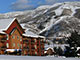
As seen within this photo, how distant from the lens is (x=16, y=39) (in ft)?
246

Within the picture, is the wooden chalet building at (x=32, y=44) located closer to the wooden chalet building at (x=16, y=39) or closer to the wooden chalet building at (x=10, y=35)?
the wooden chalet building at (x=16, y=39)

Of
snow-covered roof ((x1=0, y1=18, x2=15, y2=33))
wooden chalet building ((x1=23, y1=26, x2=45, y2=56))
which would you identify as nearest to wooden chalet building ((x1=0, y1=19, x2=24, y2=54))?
snow-covered roof ((x1=0, y1=18, x2=15, y2=33))

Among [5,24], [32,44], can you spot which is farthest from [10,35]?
[32,44]

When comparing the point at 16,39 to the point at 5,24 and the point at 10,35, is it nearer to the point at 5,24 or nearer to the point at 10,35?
the point at 10,35

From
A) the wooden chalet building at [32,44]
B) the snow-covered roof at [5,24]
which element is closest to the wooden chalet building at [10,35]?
the snow-covered roof at [5,24]

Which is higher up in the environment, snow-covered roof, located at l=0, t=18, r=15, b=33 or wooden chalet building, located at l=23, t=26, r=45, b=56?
snow-covered roof, located at l=0, t=18, r=15, b=33

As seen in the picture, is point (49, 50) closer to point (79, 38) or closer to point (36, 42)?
point (36, 42)

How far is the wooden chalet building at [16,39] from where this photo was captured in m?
67.3

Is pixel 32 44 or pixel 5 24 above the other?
pixel 5 24

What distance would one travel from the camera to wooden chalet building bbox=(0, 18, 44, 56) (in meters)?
67.3

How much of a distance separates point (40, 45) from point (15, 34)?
15626mm

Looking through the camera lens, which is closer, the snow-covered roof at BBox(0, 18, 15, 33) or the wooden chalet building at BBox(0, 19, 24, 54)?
the wooden chalet building at BBox(0, 19, 24, 54)

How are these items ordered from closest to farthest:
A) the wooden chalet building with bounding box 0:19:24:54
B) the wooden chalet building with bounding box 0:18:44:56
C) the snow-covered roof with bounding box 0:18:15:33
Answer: the wooden chalet building with bounding box 0:19:24:54 < the wooden chalet building with bounding box 0:18:44:56 < the snow-covered roof with bounding box 0:18:15:33

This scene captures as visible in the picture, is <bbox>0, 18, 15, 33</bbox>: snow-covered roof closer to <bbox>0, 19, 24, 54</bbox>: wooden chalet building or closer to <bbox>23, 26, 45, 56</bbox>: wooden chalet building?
<bbox>0, 19, 24, 54</bbox>: wooden chalet building
